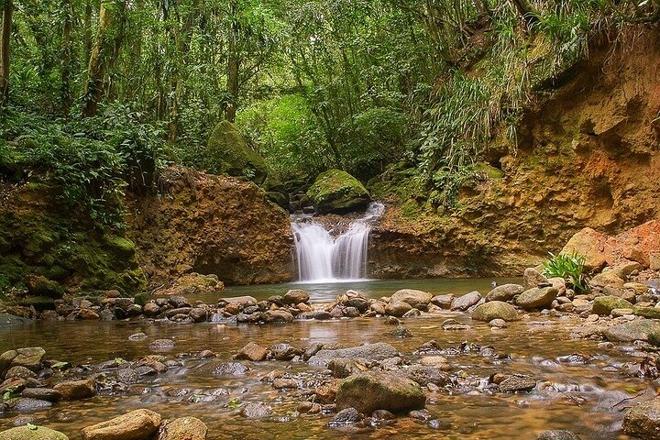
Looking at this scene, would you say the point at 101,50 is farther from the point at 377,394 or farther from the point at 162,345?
the point at 377,394

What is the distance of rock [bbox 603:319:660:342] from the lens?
4.49m

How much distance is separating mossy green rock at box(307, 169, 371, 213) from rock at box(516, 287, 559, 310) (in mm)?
8429

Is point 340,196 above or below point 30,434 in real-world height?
above

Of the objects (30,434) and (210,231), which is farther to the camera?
(210,231)

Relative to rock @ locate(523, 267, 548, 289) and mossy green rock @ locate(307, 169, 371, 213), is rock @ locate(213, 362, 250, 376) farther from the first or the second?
mossy green rock @ locate(307, 169, 371, 213)

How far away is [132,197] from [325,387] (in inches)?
354

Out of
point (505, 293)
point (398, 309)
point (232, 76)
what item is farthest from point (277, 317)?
point (232, 76)

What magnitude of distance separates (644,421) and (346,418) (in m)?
1.43

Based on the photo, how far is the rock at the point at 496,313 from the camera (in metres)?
6.16

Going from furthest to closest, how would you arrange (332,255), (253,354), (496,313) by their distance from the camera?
(332,255) → (496,313) → (253,354)

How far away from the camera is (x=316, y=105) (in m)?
17.8

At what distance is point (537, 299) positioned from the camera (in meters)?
6.76

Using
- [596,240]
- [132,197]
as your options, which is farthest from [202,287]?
[596,240]

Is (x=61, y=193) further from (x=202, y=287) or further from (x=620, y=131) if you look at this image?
(x=620, y=131)
